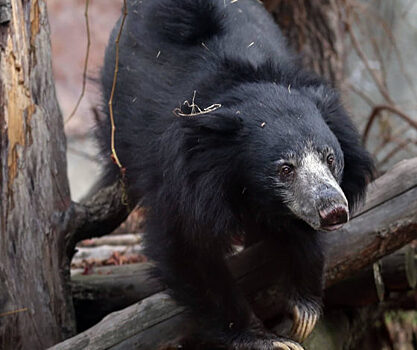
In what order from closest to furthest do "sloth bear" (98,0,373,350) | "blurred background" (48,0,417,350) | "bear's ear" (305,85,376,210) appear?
"sloth bear" (98,0,373,350), "bear's ear" (305,85,376,210), "blurred background" (48,0,417,350)

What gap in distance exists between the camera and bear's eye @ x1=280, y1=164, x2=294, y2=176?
246 centimetres

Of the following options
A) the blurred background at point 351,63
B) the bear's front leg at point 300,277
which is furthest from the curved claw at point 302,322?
the blurred background at point 351,63

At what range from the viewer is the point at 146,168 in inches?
117

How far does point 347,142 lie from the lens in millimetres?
2768

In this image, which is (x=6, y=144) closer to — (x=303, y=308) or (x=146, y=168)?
(x=146, y=168)

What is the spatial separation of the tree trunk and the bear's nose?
1363 mm

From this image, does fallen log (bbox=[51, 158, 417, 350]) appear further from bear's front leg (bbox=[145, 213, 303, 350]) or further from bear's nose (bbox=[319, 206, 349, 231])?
bear's nose (bbox=[319, 206, 349, 231])

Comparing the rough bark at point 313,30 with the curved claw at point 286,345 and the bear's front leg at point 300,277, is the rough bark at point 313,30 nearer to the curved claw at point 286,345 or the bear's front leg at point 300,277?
the bear's front leg at point 300,277

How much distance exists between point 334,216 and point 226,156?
0.51 m

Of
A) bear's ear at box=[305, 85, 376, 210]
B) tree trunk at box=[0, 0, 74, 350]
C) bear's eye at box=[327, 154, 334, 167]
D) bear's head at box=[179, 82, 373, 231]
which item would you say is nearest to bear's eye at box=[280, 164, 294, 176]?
bear's head at box=[179, 82, 373, 231]

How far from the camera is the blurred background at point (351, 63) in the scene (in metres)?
4.93

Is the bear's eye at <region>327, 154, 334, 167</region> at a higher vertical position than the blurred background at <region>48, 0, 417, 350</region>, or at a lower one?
lower

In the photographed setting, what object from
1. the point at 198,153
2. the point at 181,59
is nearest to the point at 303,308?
the point at 198,153

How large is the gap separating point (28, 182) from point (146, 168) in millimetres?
526
